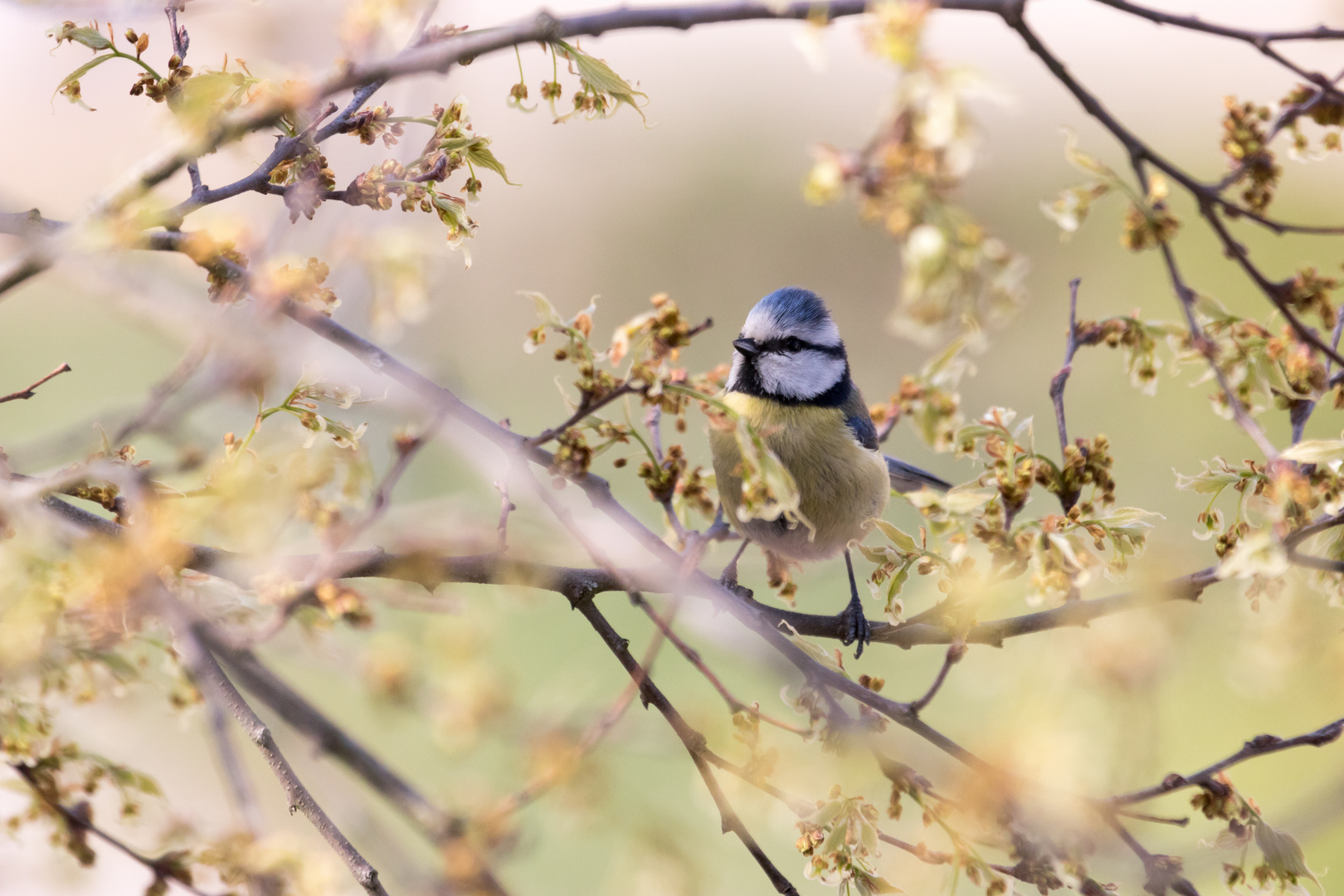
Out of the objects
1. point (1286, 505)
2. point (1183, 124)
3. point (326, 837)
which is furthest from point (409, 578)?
point (1183, 124)

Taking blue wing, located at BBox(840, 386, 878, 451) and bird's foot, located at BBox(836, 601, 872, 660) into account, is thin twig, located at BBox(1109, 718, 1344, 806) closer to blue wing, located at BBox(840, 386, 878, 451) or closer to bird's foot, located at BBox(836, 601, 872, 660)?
bird's foot, located at BBox(836, 601, 872, 660)

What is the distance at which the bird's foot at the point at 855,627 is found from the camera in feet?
3.54

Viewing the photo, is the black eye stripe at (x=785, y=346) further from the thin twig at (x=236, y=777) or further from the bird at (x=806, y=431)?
the thin twig at (x=236, y=777)

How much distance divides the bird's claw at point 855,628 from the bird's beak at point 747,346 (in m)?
0.47

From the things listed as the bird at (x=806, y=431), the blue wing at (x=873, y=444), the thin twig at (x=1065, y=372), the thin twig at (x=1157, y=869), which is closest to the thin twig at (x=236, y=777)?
the thin twig at (x=1157, y=869)

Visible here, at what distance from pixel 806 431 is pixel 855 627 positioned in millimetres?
547

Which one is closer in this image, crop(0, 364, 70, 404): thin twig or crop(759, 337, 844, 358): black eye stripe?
crop(0, 364, 70, 404): thin twig

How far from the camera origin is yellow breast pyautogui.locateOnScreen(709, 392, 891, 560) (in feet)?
5.46

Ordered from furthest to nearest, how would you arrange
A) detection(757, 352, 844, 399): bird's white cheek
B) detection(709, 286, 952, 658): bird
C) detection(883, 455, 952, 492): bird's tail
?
detection(883, 455, 952, 492): bird's tail, detection(757, 352, 844, 399): bird's white cheek, detection(709, 286, 952, 658): bird

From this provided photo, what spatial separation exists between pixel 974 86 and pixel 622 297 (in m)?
4.98

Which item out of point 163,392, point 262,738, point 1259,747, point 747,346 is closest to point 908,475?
point 747,346

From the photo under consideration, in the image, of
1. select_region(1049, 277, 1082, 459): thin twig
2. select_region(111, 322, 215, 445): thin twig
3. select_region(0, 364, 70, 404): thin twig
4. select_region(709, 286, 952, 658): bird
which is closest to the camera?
select_region(111, 322, 215, 445): thin twig

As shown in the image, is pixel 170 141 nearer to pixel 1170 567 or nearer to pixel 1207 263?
pixel 1170 567

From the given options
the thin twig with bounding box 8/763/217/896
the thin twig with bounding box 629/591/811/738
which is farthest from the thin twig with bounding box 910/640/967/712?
the thin twig with bounding box 8/763/217/896
